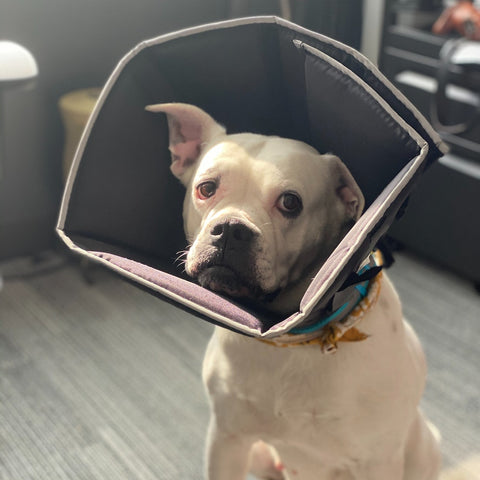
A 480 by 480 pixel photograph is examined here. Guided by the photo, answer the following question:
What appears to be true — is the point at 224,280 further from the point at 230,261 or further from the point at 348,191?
the point at 348,191

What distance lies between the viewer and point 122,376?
176 centimetres

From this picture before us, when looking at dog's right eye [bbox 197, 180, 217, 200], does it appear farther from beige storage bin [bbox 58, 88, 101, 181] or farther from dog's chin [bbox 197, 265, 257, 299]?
beige storage bin [bbox 58, 88, 101, 181]

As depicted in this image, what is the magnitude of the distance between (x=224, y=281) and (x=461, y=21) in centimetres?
168

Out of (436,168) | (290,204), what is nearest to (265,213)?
(290,204)

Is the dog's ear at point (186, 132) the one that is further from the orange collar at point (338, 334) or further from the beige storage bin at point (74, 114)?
the beige storage bin at point (74, 114)

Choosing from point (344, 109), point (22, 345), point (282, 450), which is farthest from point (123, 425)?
point (344, 109)

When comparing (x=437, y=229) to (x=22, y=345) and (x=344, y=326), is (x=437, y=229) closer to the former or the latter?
(x=22, y=345)

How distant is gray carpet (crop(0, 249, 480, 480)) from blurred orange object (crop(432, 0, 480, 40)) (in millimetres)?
750

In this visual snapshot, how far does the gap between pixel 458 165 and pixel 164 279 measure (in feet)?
5.18

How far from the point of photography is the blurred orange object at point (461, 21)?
6.97 feet

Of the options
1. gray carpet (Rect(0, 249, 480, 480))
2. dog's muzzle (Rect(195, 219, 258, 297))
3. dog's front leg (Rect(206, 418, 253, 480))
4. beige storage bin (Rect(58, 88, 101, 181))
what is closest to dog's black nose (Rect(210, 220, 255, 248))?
dog's muzzle (Rect(195, 219, 258, 297))

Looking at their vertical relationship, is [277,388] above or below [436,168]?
above

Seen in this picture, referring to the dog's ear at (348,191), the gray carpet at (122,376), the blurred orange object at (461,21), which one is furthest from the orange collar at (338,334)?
the blurred orange object at (461,21)

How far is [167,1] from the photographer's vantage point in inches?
92.6
